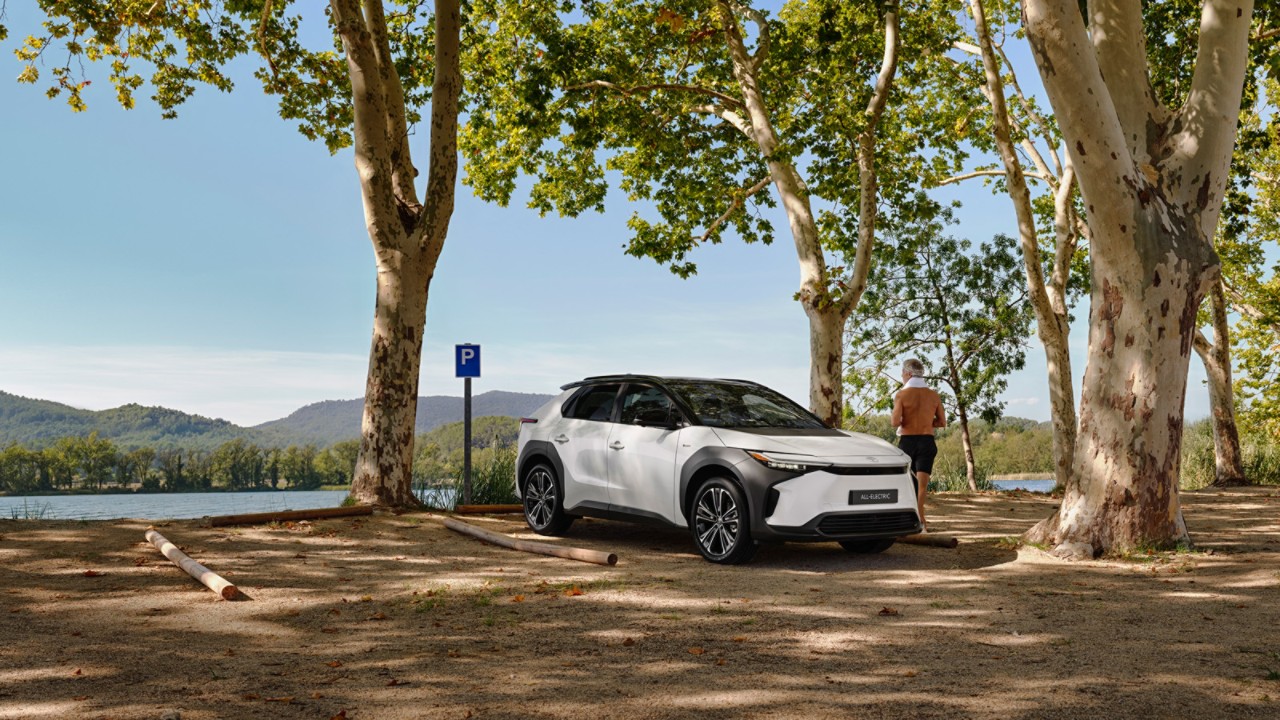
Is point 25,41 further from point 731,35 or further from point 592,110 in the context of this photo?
point 731,35

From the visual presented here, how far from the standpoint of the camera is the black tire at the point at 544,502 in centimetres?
1183

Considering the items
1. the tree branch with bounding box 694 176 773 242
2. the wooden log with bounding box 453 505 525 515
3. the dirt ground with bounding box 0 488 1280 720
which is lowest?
the dirt ground with bounding box 0 488 1280 720

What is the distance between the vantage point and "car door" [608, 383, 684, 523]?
10422 mm

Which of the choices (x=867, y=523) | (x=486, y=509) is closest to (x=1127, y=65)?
(x=867, y=523)

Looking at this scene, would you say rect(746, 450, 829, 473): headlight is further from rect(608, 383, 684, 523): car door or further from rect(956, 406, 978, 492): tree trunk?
rect(956, 406, 978, 492): tree trunk

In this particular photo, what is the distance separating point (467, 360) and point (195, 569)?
6867 mm

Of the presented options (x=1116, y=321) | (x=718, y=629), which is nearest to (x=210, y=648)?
(x=718, y=629)

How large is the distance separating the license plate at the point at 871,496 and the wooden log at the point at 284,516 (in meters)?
7.15

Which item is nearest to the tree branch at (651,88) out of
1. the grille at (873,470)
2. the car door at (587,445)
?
the car door at (587,445)

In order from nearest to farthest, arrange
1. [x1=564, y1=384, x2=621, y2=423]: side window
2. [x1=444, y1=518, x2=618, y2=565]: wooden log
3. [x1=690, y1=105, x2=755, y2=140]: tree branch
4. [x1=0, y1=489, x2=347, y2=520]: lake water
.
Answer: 1. [x1=444, y1=518, x2=618, y2=565]: wooden log
2. [x1=564, y1=384, x2=621, y2=423]: side window
3. [x1=0, y1=489, x2=347, y2=520]: lake water
4. [x1=690, y1=105, x2=755, y2=140]: tree branch

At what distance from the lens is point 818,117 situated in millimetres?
19234

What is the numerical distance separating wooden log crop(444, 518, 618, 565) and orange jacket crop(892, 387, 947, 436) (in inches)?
160

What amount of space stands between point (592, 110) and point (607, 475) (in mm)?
11469

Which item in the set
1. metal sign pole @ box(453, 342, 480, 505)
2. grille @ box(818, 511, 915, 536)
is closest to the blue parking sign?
metal sign pole @ box(453, 342, 480, 505)
